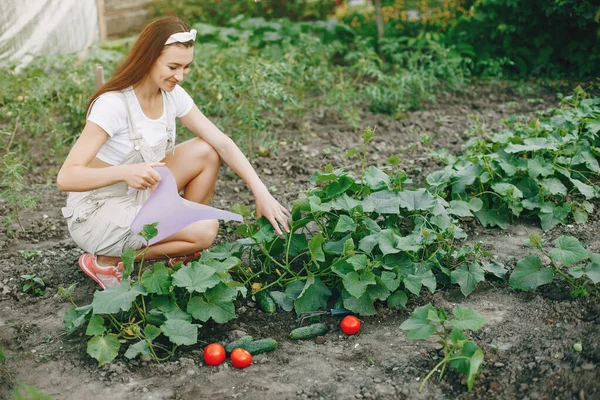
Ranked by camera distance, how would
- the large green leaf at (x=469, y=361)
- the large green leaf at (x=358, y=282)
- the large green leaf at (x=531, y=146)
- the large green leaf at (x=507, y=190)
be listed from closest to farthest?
the large green leaf at (x=469, y=361) < the large green leaf at (x=358, y=282) < the large green leaf at (x=507, y=190) < the large green leaf at (x=531, y=146)

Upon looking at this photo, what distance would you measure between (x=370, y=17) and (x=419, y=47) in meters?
1.64

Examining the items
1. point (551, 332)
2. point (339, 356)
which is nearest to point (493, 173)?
point (551, 332)

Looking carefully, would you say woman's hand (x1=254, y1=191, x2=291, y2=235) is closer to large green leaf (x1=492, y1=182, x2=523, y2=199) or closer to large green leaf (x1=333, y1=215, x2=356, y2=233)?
large green leaf (x1=333, y1=215, x2=356, y2=233)

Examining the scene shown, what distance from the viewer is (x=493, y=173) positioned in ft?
12.2

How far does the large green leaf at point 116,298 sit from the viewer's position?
2.59 m

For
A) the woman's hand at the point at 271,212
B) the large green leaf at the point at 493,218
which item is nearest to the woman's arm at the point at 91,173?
the woman's hand at the point at 271,212

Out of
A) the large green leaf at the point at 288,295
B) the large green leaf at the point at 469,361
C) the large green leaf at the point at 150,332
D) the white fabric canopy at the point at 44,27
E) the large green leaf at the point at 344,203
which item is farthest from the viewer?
the white fabric canopy at the point at 44,27

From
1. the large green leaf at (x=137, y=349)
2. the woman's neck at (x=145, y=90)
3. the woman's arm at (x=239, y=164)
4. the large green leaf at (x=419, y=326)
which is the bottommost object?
the large green leaf at (x=137, y=349)

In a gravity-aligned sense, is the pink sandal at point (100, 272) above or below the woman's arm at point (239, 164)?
below

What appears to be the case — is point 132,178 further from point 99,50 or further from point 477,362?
point 99,50

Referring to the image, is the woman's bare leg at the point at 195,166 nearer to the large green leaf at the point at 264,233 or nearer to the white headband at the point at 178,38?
the large green leaf at the point at 264,233

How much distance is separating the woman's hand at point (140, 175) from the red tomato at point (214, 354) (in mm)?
709

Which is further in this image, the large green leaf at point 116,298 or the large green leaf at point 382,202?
the large green leaf at point 382,202

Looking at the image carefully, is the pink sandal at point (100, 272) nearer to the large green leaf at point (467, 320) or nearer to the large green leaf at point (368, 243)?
the large green leaf at point (368, 243)
